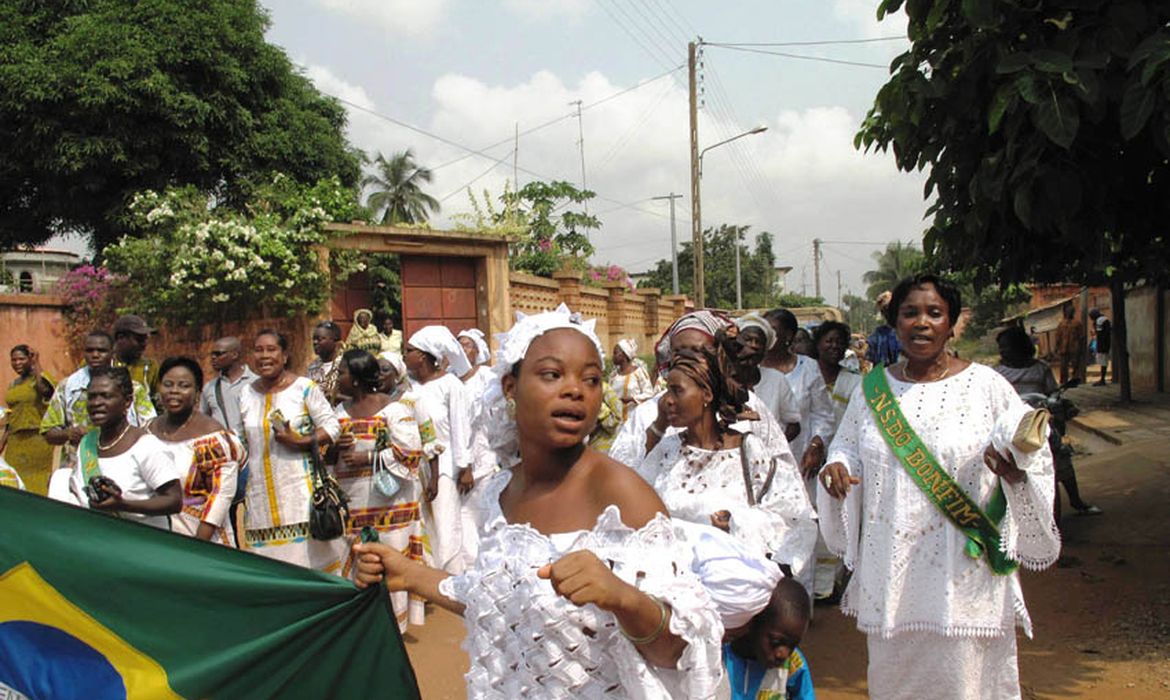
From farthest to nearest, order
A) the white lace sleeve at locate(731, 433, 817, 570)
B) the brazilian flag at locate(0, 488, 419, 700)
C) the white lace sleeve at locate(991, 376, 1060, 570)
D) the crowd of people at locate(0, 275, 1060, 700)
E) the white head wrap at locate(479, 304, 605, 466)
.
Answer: the white lace sleeve at locate(731, 433, 817, 570), the white lace sleeve at locate(991, 376, 1060, 570), the brazilian flag at locate(0, 488, 419, 700), the white head wrap at locate(479, 304, 605, 466), the crowd of people at locate(0, 275, 1060, 700)

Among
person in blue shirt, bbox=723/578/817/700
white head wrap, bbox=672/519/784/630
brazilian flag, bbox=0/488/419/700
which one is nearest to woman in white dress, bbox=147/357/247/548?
brazilian flag, bbox=0/488/419/700

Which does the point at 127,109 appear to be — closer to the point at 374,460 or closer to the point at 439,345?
the point at 439,345

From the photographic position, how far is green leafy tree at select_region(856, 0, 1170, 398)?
3535 millimetres

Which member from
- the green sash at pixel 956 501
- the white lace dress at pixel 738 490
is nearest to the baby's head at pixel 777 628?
the white lace dress at pixel 738 490

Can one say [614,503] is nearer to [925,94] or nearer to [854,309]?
[925,94]

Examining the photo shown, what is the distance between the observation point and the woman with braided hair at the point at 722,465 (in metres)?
3.31

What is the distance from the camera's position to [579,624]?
183cm

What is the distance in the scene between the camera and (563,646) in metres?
1.84

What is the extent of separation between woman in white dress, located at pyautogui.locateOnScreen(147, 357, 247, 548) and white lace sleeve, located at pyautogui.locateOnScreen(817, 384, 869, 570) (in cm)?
311

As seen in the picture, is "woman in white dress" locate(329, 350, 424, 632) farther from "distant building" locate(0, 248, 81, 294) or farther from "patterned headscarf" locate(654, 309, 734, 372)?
"distant building" locate(0, 248, 81, 294)

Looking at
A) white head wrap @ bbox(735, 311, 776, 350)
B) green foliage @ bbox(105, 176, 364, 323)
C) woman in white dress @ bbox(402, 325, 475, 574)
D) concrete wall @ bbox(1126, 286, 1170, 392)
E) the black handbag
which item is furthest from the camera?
concrete wall @ bbox(1126, 286, 1170, 392)

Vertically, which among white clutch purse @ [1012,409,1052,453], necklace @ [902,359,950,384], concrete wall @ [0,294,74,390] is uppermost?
concrete wall @ [0,294,74,390]

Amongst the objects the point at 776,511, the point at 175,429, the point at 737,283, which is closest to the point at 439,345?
the point at 175,429

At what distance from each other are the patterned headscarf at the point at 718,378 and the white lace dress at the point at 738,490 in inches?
5.7
